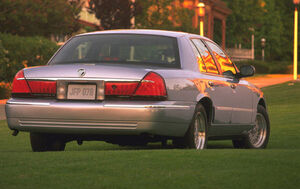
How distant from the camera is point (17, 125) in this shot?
368 inches

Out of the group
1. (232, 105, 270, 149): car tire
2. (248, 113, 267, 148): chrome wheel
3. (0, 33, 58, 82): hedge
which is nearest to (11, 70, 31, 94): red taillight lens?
(232, 105, 270, 149): car tire

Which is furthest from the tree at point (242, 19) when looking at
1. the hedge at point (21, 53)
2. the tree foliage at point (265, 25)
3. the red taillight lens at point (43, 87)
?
the red taillight lens at point (43, 87)

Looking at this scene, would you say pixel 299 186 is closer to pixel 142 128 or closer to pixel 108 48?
pixel 142 128

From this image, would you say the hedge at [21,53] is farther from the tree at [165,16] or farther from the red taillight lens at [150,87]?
the tree at [165,16]

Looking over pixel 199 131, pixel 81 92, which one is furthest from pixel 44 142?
pixel 199 131

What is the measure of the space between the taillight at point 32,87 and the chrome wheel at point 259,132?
144 inches

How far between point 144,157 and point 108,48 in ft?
6.77

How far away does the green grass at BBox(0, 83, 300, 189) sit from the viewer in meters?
6.93

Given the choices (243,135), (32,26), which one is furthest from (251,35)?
(243,135)

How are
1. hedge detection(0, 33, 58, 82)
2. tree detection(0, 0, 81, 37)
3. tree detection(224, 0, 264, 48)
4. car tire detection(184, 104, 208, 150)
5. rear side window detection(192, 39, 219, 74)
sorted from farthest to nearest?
tree detection(224, 0, 264, 48), tree detection(0, 0, 81, 37), hedge detection(0, 33, 58, 82), rear side window detection(192, 39, 219, 74), car tire detection(184, 104, 208, 150)

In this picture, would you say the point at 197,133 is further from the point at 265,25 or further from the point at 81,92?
the point at 265,25

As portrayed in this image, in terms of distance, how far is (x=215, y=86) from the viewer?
33.7ft

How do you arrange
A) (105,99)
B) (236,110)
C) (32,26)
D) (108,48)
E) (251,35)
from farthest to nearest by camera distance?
(251,35)
(32,26)
(236,110)
(108,48)
(105,99)

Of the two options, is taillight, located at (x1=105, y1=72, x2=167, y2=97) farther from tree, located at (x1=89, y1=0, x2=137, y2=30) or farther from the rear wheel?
tree, located at (x1=89, y1=0, x2=137, y2=30)
